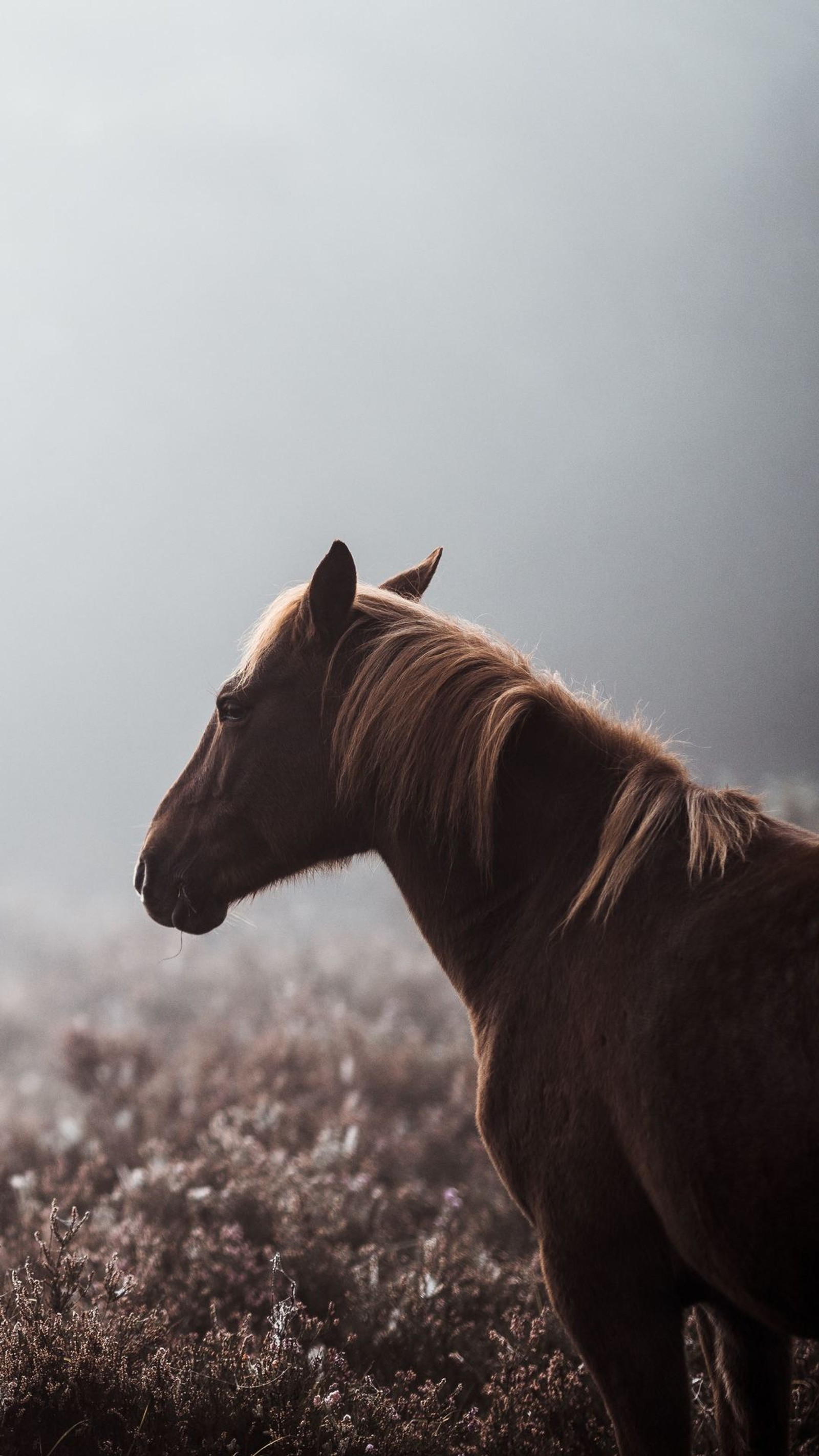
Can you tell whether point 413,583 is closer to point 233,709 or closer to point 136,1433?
point 233,709

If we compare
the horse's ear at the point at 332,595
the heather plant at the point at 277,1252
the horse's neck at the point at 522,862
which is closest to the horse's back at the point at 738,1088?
the horse's neck at the point at 522,862

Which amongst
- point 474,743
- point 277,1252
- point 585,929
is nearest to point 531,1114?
point 585,929

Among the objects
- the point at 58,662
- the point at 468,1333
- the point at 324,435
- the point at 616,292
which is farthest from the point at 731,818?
the point at 324,435

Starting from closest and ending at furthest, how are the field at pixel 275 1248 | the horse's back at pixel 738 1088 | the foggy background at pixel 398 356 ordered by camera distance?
the horse's back at pixel 738 1088, the field at pixel 275 1248, the foggy background at pixel 398 356

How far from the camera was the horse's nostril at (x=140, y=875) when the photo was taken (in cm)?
254

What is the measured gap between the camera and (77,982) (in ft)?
36.1

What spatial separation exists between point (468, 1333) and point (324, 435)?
154ft

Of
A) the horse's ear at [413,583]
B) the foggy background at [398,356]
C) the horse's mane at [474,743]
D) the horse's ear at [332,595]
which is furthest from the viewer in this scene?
the foggy background at [398,356]

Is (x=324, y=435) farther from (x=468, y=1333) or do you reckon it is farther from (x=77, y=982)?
(x=468, y=1333)

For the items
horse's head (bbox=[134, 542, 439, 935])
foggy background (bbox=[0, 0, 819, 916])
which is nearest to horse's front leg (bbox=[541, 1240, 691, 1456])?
horse's head (bbox=[134, 542, 439, 935])

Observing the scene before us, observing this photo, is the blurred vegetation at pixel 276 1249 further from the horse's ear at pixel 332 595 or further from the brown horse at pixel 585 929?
the horse's ear at pixel 332 595

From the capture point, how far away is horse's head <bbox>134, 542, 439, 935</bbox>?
2.35m

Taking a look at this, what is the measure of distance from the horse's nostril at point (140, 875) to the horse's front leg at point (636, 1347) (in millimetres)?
1473

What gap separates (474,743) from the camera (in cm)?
210
